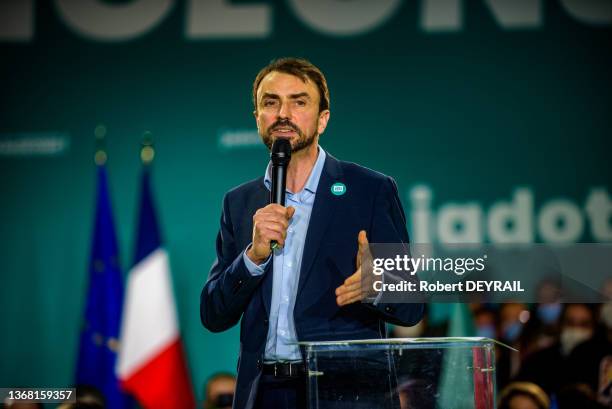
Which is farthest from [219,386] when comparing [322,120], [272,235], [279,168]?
[272,235]

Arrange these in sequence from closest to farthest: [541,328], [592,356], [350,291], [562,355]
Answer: [350,291] → [592,356] → [562,355] → [541,328]

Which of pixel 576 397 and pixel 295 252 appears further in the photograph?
pixel 576 397

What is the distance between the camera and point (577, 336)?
5027mm

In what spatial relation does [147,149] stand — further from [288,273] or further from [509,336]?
[288,273]

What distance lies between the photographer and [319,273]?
2283mm

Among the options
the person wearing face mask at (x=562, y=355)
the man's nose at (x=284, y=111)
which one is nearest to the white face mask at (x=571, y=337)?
the person wearing face mask at (x=562, y=355)

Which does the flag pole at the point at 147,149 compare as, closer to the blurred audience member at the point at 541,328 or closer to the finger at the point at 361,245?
the blurred audience member at the point at 541,328


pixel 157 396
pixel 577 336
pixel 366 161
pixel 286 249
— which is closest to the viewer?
pixel 286 249

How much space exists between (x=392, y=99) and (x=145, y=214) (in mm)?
1830

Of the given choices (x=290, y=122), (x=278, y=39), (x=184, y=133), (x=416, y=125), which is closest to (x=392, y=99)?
(x=416, y=125)

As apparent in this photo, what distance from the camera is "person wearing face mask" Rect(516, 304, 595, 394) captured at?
4715 mm

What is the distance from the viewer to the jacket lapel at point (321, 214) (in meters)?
2.29

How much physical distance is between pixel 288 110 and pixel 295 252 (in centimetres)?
39

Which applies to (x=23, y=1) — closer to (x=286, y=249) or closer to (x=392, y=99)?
(x=392, y=99)
